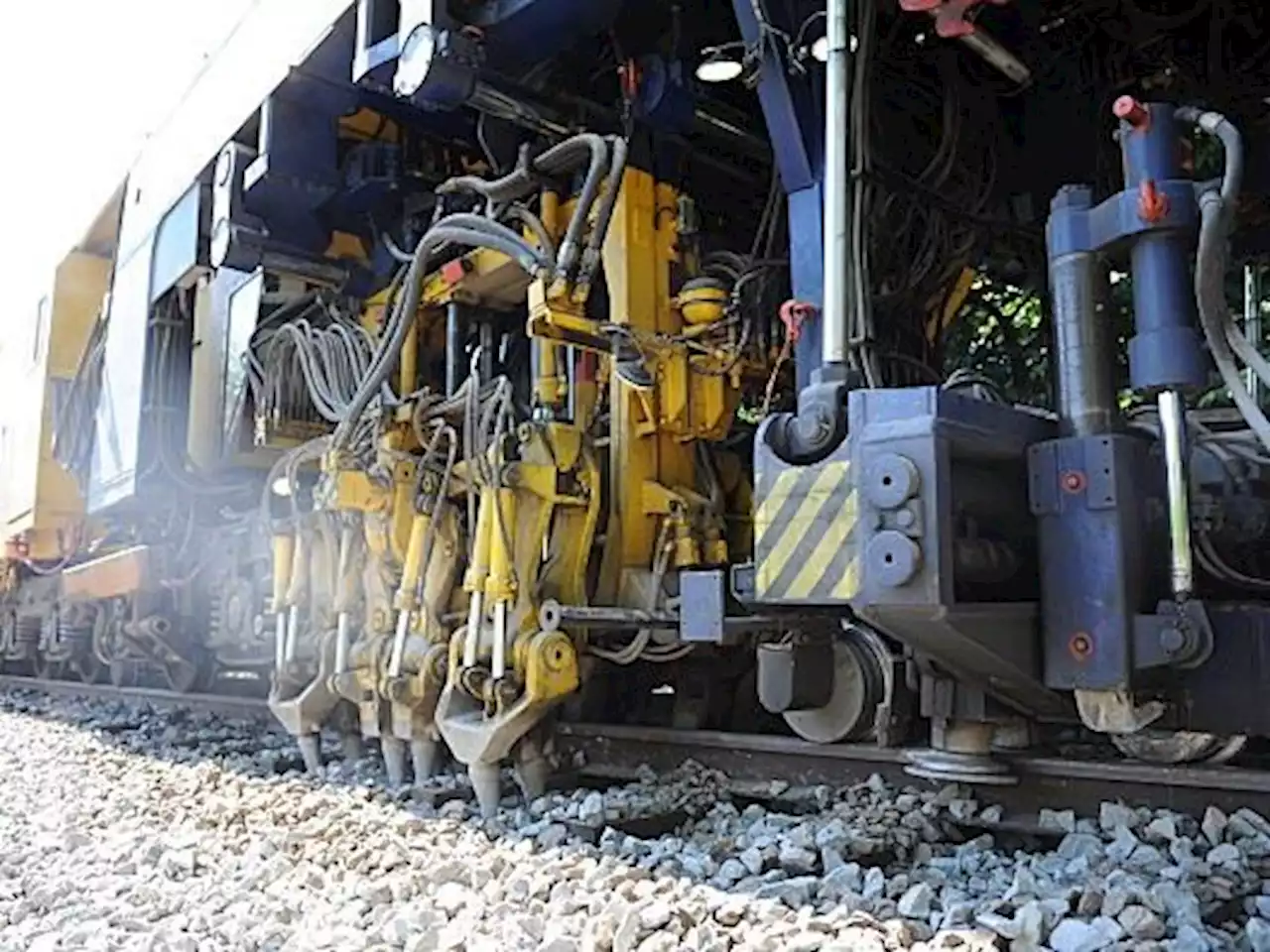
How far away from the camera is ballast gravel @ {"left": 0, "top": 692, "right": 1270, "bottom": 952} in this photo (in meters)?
2.08

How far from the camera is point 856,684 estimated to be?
3281mm

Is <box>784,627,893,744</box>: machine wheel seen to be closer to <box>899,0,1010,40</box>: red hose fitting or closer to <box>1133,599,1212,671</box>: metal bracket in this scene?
<box>1133,599,1212,671</box>: metal bracket

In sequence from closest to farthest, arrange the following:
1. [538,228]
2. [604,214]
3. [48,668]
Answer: [604,214] < [538,228] < [48,668]

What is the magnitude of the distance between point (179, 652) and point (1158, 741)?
19.9 feet

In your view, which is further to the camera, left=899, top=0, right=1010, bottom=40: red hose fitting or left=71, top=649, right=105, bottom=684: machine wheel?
left=71, top=649, right=105, bottom=684: machine wheel

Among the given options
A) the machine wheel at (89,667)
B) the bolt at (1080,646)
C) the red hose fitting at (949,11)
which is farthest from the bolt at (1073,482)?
the machine wheel at (89,667)

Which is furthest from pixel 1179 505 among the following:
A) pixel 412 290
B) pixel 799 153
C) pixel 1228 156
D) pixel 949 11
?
pixel 412 290

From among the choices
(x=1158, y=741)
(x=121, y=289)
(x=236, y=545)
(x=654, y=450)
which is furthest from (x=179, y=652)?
(x=1158, y=741)

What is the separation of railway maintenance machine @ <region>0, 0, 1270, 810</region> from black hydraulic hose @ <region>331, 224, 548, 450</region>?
0.02m

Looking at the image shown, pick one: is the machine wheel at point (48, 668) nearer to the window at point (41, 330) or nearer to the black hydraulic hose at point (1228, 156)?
the window at point (41, 330)

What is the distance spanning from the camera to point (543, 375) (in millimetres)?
4145

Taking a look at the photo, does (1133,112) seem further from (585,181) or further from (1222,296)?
(585,181)

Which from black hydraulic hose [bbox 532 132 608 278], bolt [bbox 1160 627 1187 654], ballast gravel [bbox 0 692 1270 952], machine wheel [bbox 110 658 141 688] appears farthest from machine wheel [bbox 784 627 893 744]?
machine wheel [bbox 110 658 141 688]

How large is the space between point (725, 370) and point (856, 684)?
1056 mm
